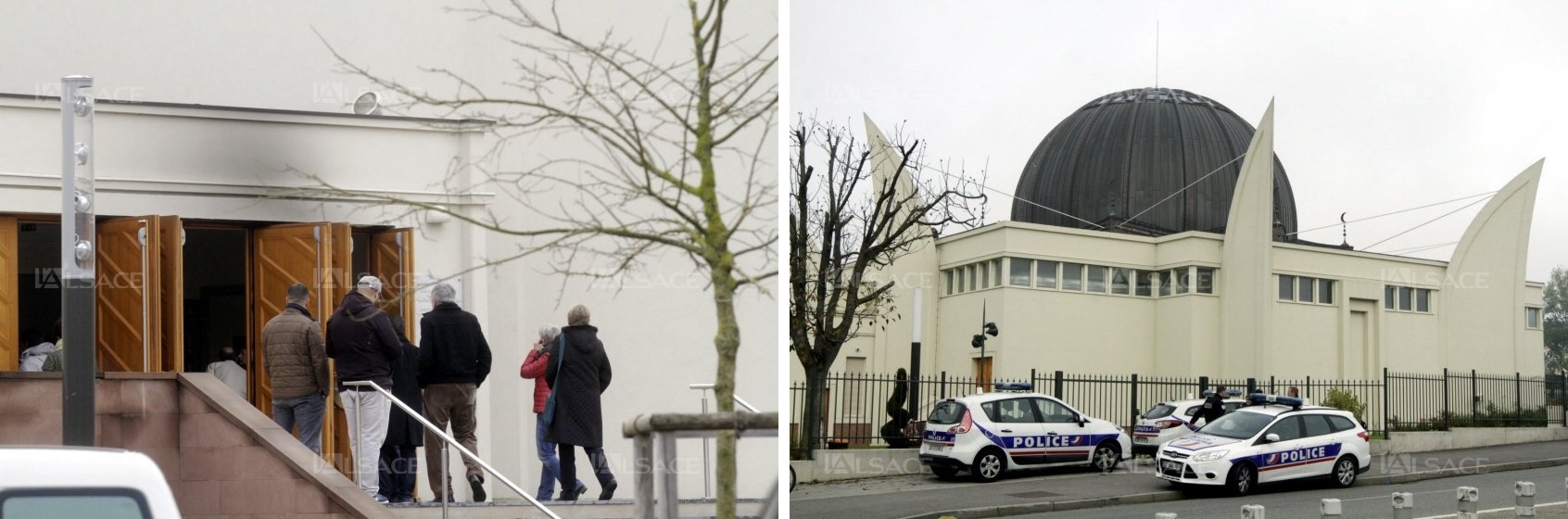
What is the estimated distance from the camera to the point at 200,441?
7.89 m

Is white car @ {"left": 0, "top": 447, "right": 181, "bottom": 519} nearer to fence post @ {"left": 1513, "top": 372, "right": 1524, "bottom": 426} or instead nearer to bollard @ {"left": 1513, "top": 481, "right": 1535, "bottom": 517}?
bollard @ {"left": 1513, "top": 481, "right": 1535, "bottom": 517}

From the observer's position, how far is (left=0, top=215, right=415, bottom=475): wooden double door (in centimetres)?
1043

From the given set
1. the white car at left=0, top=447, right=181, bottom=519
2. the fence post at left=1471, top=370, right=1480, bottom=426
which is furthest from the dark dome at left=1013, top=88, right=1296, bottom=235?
the white car at left=0, top=447, right=181, bottom=519

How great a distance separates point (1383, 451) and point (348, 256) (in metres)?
17.3

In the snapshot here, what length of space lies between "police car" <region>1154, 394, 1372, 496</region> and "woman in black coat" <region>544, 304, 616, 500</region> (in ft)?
35.9

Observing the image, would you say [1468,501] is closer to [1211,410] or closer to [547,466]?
[547,466]

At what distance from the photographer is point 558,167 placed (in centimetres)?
1412

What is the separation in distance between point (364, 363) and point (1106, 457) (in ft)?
43.2

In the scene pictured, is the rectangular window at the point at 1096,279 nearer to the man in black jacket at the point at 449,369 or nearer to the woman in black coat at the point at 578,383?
the man in black jacket at the point at 449,369

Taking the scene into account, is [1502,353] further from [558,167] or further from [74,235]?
[74,235]

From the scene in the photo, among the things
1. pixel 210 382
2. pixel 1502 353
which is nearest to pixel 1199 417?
pixel 1502 353

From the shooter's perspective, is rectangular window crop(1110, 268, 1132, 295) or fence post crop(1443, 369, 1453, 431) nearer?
fence post crop(1443, 369, 1453, 431)

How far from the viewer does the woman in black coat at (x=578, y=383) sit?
7738mm

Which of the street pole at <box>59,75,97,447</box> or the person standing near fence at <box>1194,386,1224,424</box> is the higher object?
the street pole at <box>59,75,97,447</box>
